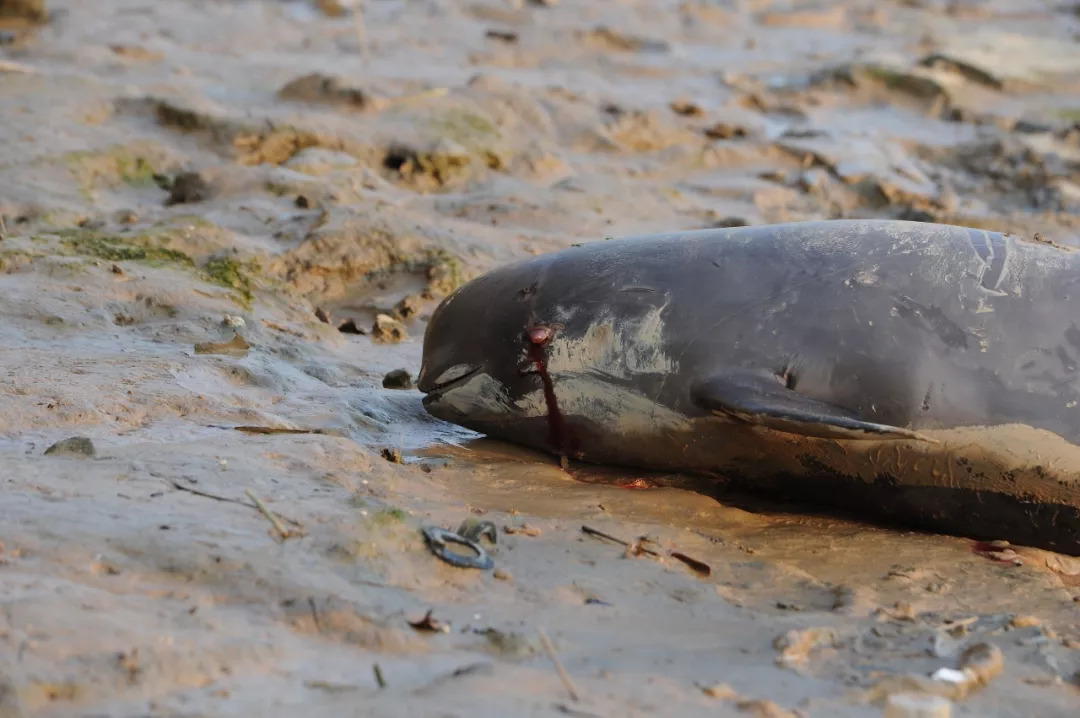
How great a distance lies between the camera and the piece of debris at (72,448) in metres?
2.96

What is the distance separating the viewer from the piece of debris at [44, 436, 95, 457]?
296 cm

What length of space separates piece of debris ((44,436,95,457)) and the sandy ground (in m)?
0.02

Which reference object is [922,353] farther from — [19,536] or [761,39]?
[761,39]

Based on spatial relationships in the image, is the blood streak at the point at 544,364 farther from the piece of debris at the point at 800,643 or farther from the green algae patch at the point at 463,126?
the green algae patch at the point at 463,126

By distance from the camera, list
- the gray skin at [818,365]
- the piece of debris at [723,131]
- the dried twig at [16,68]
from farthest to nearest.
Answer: the piece of debris at [723,131] → the dried twig at [16,68] → the gray skin at [818,365]

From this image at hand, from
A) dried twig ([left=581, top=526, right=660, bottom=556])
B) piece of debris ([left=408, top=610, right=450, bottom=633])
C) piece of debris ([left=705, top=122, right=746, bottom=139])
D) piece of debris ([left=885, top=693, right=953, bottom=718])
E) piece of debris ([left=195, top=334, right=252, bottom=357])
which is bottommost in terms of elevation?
piece of debris ([left=195, top=334, right=252, bottom=357])

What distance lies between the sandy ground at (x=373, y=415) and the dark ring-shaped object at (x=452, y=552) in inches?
1.4

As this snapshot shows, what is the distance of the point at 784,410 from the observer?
126 inches

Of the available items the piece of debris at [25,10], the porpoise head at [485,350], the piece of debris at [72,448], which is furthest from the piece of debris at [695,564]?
the piece of debris at [25,10]

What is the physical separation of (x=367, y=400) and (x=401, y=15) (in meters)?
7.82

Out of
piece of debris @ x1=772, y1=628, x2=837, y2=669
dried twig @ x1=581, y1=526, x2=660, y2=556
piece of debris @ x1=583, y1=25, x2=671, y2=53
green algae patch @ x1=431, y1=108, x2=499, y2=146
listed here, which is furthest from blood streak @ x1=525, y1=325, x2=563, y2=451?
piece of debris @ x1=583, y1=25, x2=671, y2=53

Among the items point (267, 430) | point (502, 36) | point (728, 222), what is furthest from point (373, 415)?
Result: point (502, 36)

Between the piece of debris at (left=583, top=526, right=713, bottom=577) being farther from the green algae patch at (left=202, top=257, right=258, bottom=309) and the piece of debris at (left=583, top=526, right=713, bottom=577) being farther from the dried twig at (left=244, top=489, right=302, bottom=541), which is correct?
the green algae patch at (left=202, top=257, right=258, bottom=309)

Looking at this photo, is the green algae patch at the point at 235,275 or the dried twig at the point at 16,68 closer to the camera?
the green algae patch at the point at 235,275
